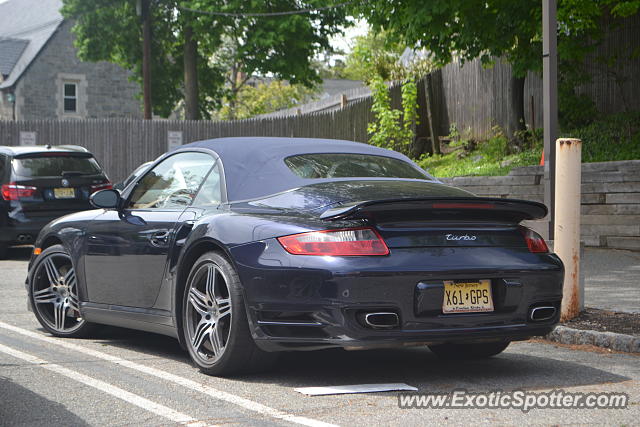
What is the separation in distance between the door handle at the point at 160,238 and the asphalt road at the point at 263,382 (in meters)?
0.78

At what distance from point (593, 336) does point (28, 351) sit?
408cm

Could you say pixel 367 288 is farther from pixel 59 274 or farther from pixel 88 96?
pixel 88 96

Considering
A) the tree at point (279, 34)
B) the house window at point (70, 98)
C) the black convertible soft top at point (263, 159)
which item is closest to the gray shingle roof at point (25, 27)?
the house window at point (70, 98)

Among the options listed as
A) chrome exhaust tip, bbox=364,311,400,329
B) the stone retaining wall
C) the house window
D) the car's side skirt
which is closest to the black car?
the stone retaining wall

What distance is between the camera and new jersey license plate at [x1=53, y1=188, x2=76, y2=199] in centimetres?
1505

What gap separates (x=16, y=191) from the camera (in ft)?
48.8

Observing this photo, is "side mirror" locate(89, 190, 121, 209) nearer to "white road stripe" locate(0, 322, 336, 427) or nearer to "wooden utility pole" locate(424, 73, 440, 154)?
"white road stripe" locate(0, 322, 336, 427)

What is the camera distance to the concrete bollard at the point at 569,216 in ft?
26.9

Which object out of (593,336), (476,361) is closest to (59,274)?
(476,361)

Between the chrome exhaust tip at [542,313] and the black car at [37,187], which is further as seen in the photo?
the black car at [37,187]

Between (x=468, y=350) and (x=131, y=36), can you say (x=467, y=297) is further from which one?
(x=131, y=36)

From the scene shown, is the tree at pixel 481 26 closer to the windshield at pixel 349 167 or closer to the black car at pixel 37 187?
the black car at pixel 37 187

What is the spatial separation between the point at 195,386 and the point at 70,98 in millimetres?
44773

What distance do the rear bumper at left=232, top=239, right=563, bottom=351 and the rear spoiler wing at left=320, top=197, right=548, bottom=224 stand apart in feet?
0.68
